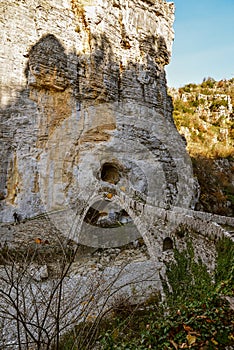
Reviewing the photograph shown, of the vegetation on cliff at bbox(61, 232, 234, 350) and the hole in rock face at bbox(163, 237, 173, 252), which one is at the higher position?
the vegetation on cliff at bbox(61, 232, 234, 350)

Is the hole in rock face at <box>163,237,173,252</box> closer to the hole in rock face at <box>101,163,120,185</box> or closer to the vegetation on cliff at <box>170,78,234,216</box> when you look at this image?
the hole in rock face at <box>101,163,120,185</box>

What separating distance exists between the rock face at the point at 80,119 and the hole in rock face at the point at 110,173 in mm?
54

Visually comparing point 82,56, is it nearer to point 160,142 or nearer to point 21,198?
point 160,142

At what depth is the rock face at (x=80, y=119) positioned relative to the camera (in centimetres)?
1078

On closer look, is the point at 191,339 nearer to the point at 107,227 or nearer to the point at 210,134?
the point at 107,227

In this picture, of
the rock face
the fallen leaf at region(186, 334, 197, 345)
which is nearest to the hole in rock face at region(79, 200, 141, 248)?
the rock face

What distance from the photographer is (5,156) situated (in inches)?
420

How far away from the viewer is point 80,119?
11695 millimetres

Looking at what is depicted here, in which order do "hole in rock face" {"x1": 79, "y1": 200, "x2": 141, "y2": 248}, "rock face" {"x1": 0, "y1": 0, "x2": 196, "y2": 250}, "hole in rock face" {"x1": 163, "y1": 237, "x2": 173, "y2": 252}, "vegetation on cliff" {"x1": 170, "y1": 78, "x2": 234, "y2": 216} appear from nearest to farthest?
"hole in rock face" {"x1": 163, "y1": 237, "x2": 173, "y2": 252} < "rock face" {"x1": 0, "y1": 0, "x2": 196, "y2": 250} < "hole in rock face" {"x1": 79, "y1": 200, "x2": 141, "y2": 248} < "vegetation on cliff" {"x1": 170, "y1": 78, "x2": 234, "y2": 216}

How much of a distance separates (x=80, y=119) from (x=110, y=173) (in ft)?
10.6

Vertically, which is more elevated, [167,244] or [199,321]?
[199,321]

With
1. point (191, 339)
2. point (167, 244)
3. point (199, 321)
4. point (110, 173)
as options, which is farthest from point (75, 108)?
point (191, 339)

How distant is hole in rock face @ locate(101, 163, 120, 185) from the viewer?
508 inches

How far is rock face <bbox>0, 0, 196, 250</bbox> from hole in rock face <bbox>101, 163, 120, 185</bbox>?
0.18ft
